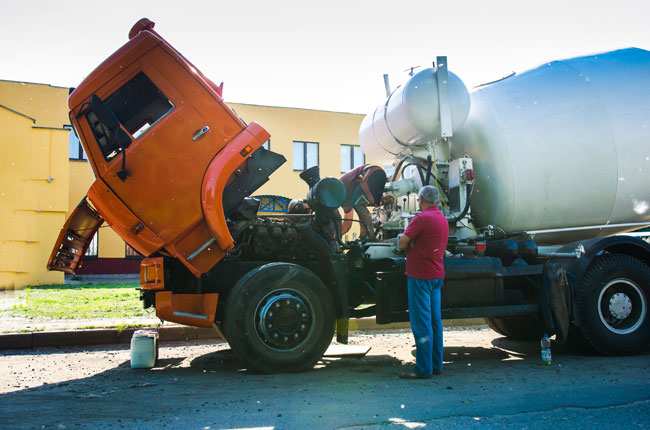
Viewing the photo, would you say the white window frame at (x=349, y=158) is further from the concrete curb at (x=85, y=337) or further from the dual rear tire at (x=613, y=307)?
the dual rear tire at (x=613, y=307)

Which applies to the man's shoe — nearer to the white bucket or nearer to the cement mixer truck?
the cement mixer truck

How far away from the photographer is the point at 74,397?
462 centimetres

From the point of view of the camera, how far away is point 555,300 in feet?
20.4

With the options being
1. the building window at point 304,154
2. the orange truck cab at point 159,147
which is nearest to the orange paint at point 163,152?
the orange truck cab at point 159,147

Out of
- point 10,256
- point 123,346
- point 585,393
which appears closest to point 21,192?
point 10,256

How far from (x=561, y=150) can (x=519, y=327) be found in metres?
2.40

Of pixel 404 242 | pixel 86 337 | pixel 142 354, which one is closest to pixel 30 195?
pixel 86 337

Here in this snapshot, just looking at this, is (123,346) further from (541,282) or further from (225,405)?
(541,282)

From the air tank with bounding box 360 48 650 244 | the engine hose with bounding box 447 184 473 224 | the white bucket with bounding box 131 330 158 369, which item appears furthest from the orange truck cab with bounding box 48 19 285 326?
the air tank with bounding box 360 48 650 244

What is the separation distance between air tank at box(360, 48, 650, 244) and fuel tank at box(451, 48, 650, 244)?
0.04 ft

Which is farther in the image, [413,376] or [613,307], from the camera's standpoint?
[613,307]

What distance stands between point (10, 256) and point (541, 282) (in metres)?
18.2

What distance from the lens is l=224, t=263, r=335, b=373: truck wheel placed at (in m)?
5.32

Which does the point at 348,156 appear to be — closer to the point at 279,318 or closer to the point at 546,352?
the point at 546,352
